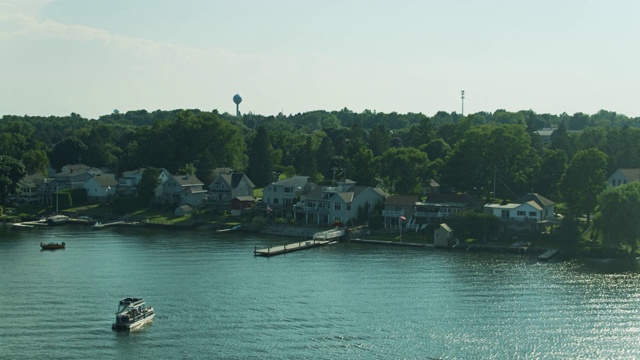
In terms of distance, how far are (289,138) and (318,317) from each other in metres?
97.6

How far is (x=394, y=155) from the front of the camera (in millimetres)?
90438

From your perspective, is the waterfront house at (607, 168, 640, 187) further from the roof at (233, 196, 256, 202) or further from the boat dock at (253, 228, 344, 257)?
A: the roof at (233, 196, 256, 202)

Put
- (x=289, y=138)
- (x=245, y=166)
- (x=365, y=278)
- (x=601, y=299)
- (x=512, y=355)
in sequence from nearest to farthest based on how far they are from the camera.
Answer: (x=512, y=355)
(x=601, y=299)
(x=365, y=278)
(x=245, y=166)
(x=289, y=138)

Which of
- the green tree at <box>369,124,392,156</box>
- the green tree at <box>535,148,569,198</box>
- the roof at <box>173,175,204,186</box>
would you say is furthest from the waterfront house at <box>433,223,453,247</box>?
the green tree at <box>369,124,392,156</box>

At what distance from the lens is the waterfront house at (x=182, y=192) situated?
316 feet

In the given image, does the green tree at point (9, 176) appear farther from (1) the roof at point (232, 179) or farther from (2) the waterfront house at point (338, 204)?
(2) the waterfront house at point (338, 204)

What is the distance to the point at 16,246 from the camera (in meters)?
71.4

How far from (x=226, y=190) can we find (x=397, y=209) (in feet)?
78.5

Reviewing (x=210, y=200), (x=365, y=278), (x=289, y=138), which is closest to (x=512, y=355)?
(x=365, y=278)

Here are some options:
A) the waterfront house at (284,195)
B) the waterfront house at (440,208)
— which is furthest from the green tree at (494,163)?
the waterfront house at (284,195)

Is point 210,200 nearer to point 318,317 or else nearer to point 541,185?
point 541,185

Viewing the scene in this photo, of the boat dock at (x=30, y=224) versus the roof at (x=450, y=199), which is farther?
the boat dock at (x=30, y=224)

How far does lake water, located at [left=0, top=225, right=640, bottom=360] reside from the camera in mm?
39062

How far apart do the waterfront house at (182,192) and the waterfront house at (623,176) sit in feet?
157
